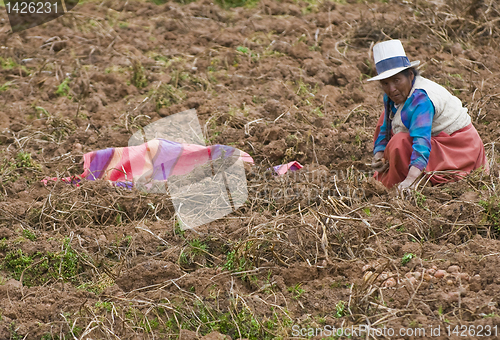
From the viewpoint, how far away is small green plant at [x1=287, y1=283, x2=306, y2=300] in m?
2.86

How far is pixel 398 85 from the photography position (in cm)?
359

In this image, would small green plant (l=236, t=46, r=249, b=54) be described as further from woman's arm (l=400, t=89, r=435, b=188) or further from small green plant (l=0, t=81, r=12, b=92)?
woman's arm (l=400, t=89, r=435, b=188)

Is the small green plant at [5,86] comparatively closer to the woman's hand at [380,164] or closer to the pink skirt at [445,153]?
the woman's hand at [380,164]

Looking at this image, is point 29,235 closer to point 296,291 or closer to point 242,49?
point 296,291

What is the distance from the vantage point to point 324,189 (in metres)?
3.65

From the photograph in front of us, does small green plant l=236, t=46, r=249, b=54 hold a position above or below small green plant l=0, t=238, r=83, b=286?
below

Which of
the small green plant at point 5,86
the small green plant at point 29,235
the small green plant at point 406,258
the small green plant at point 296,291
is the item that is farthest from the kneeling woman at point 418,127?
the small green plant at point 5,86

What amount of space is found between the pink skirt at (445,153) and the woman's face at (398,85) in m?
0.26

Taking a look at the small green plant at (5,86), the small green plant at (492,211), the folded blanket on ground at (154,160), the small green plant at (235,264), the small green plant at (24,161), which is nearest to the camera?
the small green plant at (235,264)

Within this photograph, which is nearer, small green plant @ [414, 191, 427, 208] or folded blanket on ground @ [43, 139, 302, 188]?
small green plant @ [414, 191, 427, 208]

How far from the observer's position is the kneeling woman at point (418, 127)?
11.6 ft

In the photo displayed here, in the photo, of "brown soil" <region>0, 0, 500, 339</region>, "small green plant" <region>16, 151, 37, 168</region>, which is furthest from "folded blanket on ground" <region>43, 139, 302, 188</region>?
"small green plant" <region>16, 151, 37, 168</region>

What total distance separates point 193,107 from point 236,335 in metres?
3.07

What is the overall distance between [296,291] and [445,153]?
1511 mm
